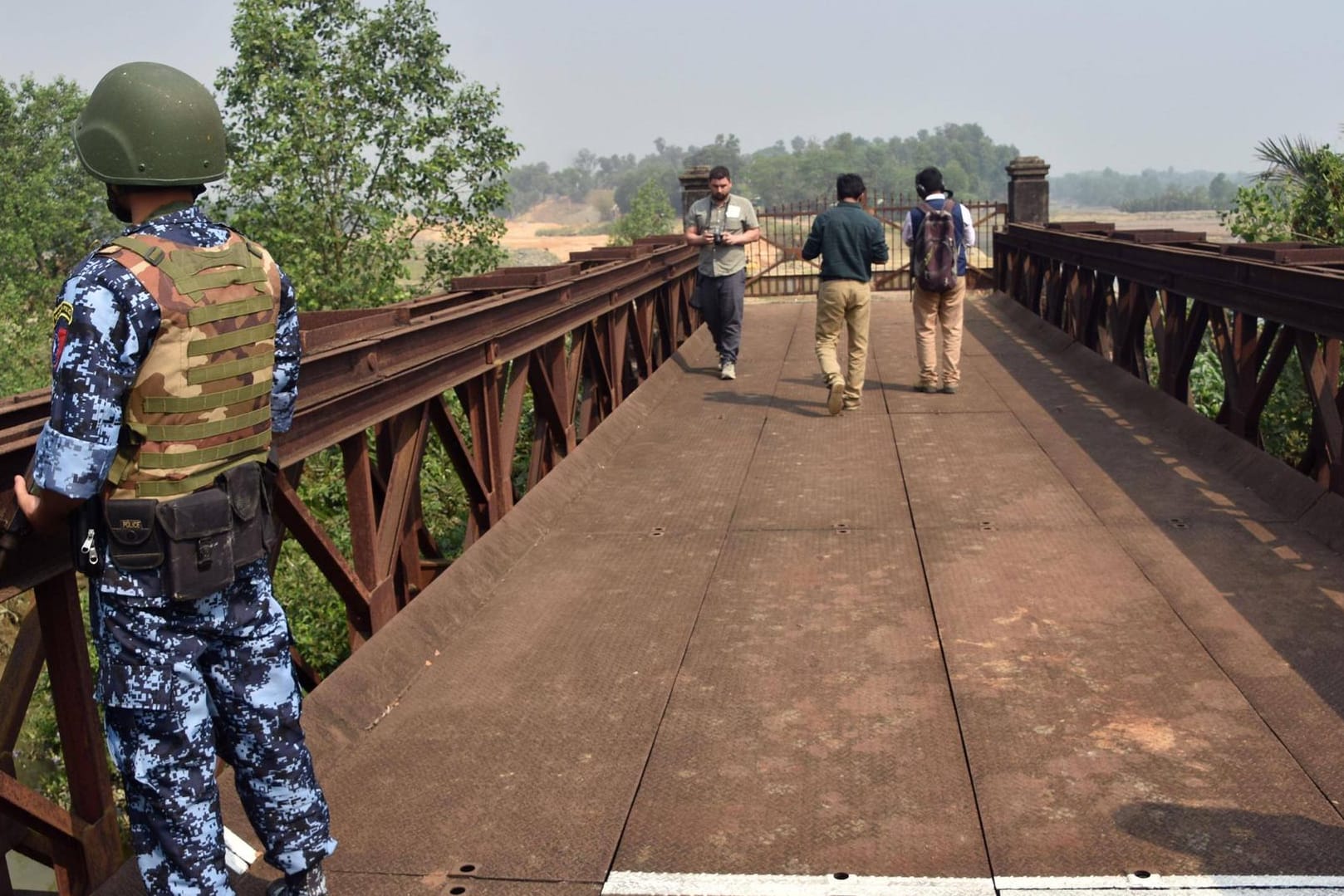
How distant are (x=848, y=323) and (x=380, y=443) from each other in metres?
5.35

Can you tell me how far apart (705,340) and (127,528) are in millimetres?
11443

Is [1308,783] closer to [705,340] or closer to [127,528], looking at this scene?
[127,528]

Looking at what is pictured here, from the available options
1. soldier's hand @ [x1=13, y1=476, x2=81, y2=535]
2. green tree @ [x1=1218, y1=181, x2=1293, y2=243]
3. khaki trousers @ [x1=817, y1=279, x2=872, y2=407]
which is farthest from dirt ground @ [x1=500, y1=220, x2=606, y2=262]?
soldier's hand @ [x1=13, y1=476, x2=81, y2=535]

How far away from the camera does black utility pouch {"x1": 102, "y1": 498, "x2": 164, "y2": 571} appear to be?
9.19 feet

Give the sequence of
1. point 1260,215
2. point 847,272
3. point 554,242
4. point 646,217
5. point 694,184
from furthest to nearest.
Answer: point 554,242
point 646,217
point 694,184
point 1260,215
point 847,272

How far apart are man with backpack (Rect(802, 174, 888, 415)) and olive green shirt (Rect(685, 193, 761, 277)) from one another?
Result: 1120 millimetres

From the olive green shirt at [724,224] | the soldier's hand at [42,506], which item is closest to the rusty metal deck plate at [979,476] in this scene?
the olive green shirt at [724,224]

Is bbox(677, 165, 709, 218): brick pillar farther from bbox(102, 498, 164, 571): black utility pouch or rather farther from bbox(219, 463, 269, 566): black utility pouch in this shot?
bbox(102, 498, 164, 571): black utility pouch

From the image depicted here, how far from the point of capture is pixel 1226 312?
887 centimetres

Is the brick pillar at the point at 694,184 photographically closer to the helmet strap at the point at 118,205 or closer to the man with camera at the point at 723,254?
the man with camera at the point at 723,254

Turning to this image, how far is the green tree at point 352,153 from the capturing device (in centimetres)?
2555

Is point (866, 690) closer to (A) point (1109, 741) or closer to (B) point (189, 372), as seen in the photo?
(A) point (1109, 741)

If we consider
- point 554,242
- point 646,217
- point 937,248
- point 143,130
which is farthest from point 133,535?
point 554,242

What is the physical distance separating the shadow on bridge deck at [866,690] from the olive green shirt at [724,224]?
3707mm
